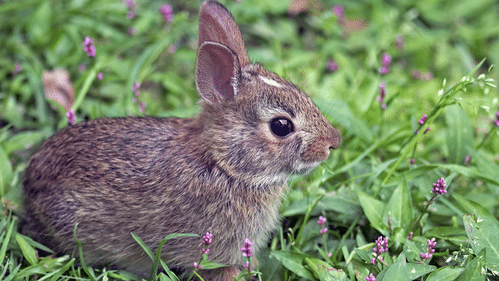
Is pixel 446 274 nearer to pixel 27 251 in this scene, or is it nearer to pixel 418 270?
pixel 418 270

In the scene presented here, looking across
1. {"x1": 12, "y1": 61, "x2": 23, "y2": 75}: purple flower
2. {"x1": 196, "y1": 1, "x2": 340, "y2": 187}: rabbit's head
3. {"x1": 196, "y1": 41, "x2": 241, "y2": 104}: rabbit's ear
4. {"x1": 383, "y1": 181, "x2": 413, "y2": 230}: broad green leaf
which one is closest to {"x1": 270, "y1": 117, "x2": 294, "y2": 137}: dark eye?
{"x1": 196, "y1": 1, "x2": 340, "y2": 187}: rabbit's head

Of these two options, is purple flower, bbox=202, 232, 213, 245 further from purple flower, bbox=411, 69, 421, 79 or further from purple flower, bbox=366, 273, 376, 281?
purple flower, bbox=411, 69, 421, 79

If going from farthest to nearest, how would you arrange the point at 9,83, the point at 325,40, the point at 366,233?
the point at 325,40 < the point at 9,83 < the point at 366,233

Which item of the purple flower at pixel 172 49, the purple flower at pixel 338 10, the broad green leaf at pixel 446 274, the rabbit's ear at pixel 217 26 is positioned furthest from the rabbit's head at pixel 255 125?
the purple flower at pixel 338 10

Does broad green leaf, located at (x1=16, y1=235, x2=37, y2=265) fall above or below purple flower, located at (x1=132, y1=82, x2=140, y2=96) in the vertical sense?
below

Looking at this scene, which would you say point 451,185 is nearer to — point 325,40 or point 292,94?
point 292,94

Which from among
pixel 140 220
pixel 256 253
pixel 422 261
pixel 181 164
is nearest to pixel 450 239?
pixel 422 261
